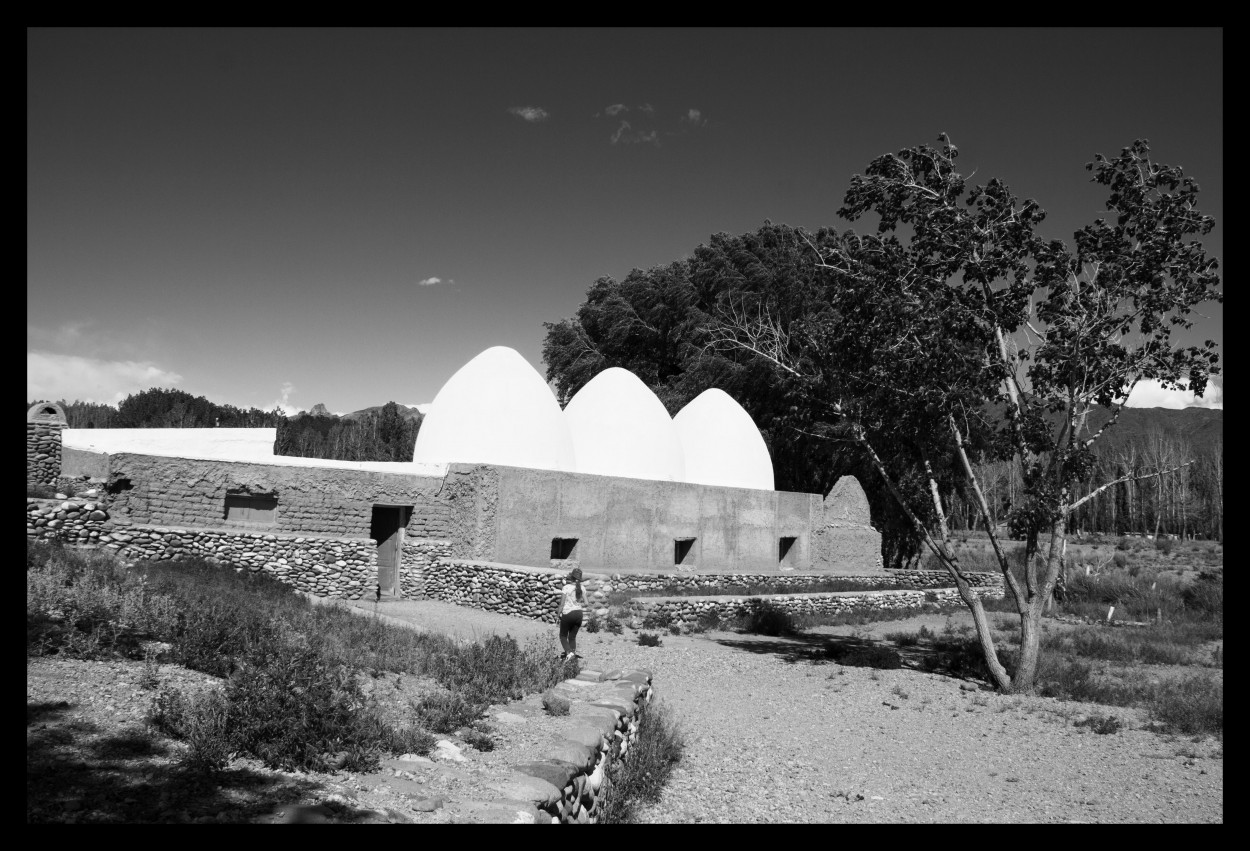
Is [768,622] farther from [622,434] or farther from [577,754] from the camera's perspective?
[577,754]

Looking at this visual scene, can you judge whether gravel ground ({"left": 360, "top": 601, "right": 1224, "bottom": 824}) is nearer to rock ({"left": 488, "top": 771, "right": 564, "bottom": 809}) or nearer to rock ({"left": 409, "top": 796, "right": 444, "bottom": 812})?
rock ({"left": 488, "top": 771, "right": 564, "bottom": 809})

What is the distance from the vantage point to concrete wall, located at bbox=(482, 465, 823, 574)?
16.6m

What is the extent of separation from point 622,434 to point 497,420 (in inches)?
149

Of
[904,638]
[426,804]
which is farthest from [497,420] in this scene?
[426,804]

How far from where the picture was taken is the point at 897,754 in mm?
7359

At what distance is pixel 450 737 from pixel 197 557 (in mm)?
10304

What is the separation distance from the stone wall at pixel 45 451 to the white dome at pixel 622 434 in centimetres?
1110

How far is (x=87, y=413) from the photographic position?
48.5m

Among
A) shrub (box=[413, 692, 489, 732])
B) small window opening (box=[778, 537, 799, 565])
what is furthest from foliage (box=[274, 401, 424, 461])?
shrub (box=[413, 692, 489, 732])

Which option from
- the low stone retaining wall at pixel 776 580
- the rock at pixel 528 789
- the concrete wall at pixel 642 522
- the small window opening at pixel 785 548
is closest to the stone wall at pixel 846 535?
the concrete wall at pixel 642 522

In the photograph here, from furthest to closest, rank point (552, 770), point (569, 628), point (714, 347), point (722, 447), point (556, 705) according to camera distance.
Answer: point (714, 347)
point (722, 447)
point (569, 628)
point (556, 705)
point (552, 770)

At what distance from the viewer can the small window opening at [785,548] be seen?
23.3 m
